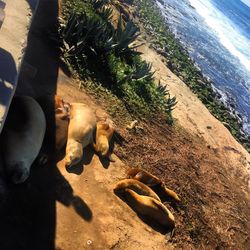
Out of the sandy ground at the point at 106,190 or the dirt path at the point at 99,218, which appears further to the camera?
the dirt path at the point at 99,218

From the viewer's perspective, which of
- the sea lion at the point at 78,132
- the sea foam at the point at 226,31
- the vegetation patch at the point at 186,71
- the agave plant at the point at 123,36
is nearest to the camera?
the sea lion at the point at 78,132

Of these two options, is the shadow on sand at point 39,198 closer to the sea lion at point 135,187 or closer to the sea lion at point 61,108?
the sea lion at point 61,108

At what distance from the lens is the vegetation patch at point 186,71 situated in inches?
666

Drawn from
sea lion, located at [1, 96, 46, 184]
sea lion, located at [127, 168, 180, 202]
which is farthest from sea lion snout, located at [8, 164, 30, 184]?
sea lion, located at [127, 168, 180, 202]

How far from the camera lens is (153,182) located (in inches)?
289

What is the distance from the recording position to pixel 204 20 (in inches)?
1336

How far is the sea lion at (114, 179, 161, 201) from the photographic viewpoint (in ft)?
21.9

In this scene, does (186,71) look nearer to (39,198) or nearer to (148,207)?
(148,207)

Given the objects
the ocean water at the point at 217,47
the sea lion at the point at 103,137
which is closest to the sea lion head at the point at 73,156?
the sea lion at the point at 103,137

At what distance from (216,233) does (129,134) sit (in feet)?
7.26

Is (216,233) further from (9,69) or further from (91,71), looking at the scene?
(9,69)

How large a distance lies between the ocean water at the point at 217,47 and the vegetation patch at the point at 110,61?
8719 millimetres

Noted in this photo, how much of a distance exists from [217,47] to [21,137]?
974 inches

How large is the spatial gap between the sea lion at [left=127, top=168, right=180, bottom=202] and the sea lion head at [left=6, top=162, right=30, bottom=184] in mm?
2170
